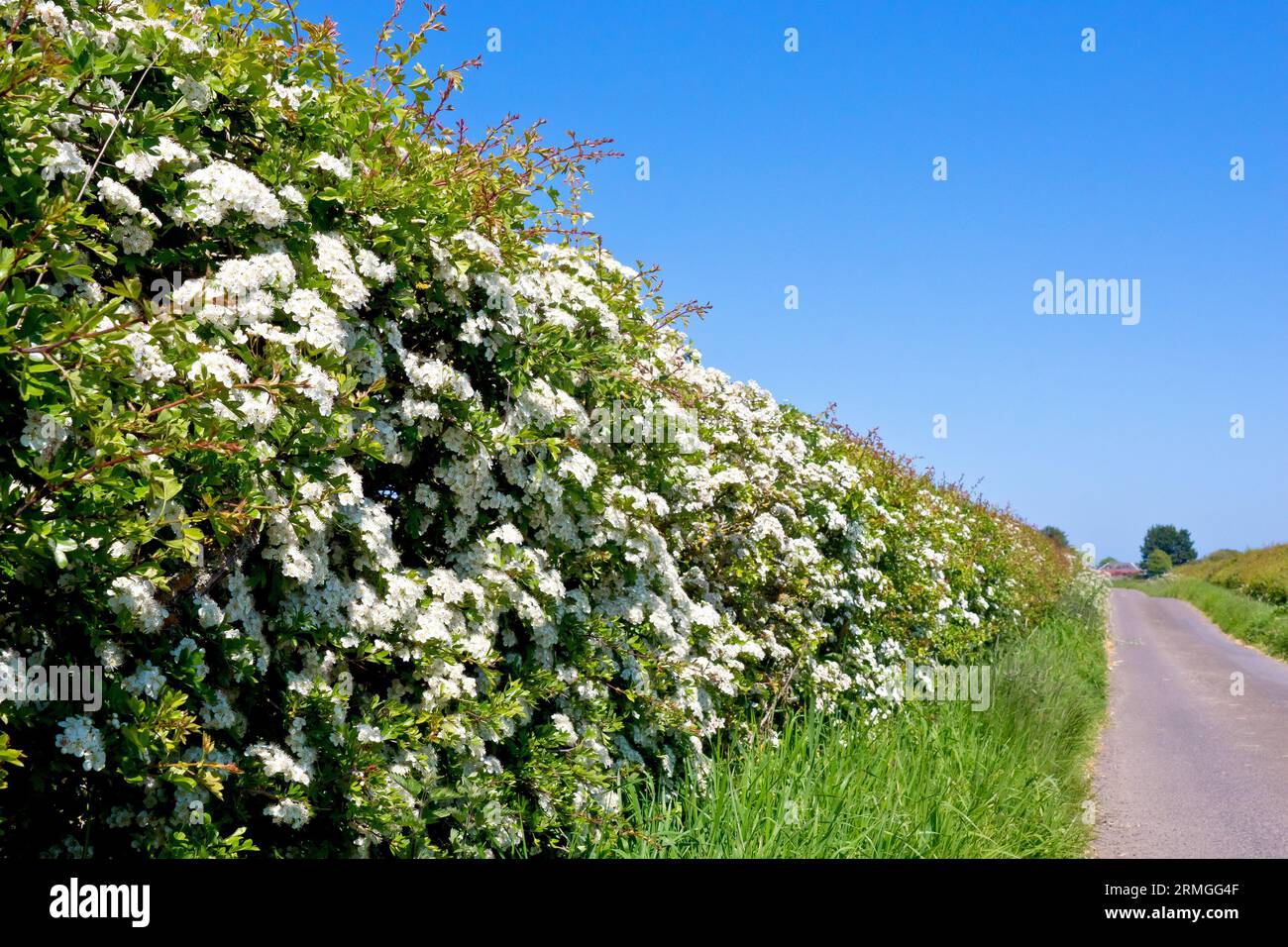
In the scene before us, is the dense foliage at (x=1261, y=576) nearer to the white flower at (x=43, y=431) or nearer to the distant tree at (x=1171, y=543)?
the white flower at (x=43, y=431)

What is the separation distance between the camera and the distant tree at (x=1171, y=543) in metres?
113

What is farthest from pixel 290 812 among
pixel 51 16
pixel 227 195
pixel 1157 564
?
pixel 1157 564

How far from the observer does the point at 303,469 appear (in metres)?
2.85

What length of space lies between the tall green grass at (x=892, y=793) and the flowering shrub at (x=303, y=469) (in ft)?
1.17

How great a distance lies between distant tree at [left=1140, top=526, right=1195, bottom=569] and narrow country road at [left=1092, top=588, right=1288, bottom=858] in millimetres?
108669

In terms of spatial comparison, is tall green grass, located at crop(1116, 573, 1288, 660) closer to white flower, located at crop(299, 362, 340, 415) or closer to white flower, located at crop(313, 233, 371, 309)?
white flower, located at crop(313, 233, 371, 309)

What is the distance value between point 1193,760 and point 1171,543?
12039cm

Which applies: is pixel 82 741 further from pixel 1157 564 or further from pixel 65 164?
pixel 1157 564

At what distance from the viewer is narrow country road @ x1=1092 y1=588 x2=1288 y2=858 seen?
6.70m

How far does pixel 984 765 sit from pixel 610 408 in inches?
148

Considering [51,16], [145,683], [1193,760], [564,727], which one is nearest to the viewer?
[145,683]

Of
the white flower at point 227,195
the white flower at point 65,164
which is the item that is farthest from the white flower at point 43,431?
the white flower at point 227,195
